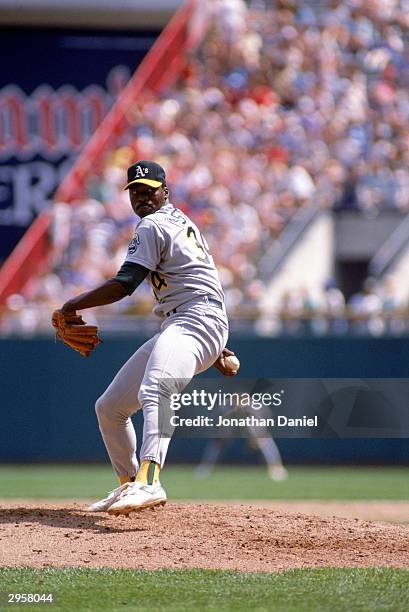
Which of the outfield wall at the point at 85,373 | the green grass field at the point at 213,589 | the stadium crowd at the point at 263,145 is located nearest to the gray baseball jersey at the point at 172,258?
the green grass field at the point at 213,589

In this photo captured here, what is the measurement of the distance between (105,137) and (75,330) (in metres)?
11.1

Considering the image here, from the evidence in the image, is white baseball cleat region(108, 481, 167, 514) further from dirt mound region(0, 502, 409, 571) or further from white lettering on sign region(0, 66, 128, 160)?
white lettering on sign region(0, 66, 128, 160)

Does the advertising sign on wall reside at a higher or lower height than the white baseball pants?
higher

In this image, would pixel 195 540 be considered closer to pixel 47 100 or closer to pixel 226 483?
pixel 226 483

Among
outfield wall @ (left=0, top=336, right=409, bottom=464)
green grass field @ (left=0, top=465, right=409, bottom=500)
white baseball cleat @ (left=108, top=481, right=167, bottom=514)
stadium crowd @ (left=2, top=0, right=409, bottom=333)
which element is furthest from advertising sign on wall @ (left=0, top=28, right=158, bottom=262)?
white baseball cleat @ (left=108, top=481, right=167, bottom=514)

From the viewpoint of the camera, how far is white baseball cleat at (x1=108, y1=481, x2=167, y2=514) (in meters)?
5.70

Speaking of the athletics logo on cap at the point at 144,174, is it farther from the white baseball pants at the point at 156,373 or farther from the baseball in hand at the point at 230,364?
the baseball in hand at the point at 230,364

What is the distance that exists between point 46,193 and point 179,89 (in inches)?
179

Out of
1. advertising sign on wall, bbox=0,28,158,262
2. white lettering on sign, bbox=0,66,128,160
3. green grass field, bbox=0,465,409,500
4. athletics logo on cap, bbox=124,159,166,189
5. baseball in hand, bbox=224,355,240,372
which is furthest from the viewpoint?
white lettering on sign, bbox=0,66,128,160

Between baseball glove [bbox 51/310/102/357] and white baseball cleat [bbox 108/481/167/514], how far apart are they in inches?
35.6

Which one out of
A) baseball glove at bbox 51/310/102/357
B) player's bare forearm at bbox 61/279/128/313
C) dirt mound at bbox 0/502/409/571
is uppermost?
player's bare forearm at bbox 61/279/128/313

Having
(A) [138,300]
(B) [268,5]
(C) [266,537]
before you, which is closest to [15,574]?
(C) [266,537]

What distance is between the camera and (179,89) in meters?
17.7

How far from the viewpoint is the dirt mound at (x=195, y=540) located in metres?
5.68
